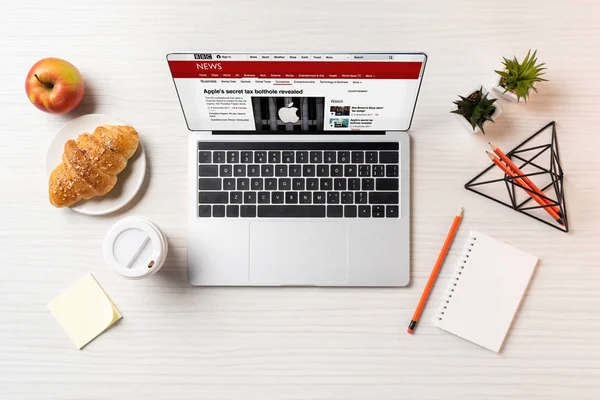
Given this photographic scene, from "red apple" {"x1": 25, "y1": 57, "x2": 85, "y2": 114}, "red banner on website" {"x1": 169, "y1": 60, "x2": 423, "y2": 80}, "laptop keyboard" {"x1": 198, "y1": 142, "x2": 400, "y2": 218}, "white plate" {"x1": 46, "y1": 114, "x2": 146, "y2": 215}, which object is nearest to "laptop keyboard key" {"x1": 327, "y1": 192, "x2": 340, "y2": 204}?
"laptop keyboard" {"x1": 198, "y1": 142, "x2": 400, "y2": 218}

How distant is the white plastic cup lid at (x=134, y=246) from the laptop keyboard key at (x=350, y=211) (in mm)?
315

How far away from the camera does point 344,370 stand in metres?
0.88

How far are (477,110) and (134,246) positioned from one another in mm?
609

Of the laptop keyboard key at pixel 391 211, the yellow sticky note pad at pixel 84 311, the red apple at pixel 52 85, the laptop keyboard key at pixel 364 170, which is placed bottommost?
the yellow sticky note pad at pixel 84 311

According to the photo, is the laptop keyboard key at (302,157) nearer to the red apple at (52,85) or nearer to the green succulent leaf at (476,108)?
the green succulent leaf at (476,108)

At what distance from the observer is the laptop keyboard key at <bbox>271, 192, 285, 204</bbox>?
2.91 feet

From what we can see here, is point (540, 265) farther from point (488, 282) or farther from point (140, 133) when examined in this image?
point (140, 133)

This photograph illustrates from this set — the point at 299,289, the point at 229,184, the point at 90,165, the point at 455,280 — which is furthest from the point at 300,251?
the point at 90,165

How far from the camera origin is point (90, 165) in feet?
2.78

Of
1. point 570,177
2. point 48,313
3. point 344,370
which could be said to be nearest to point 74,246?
point 48,313

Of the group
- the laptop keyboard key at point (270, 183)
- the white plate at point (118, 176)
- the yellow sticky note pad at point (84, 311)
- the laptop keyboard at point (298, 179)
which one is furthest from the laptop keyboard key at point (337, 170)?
the yellow sticky note pad at point (84, 311)

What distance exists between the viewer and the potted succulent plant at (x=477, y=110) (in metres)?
0.85

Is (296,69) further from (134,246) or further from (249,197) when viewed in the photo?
(134,246)

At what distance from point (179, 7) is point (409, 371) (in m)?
0.76
